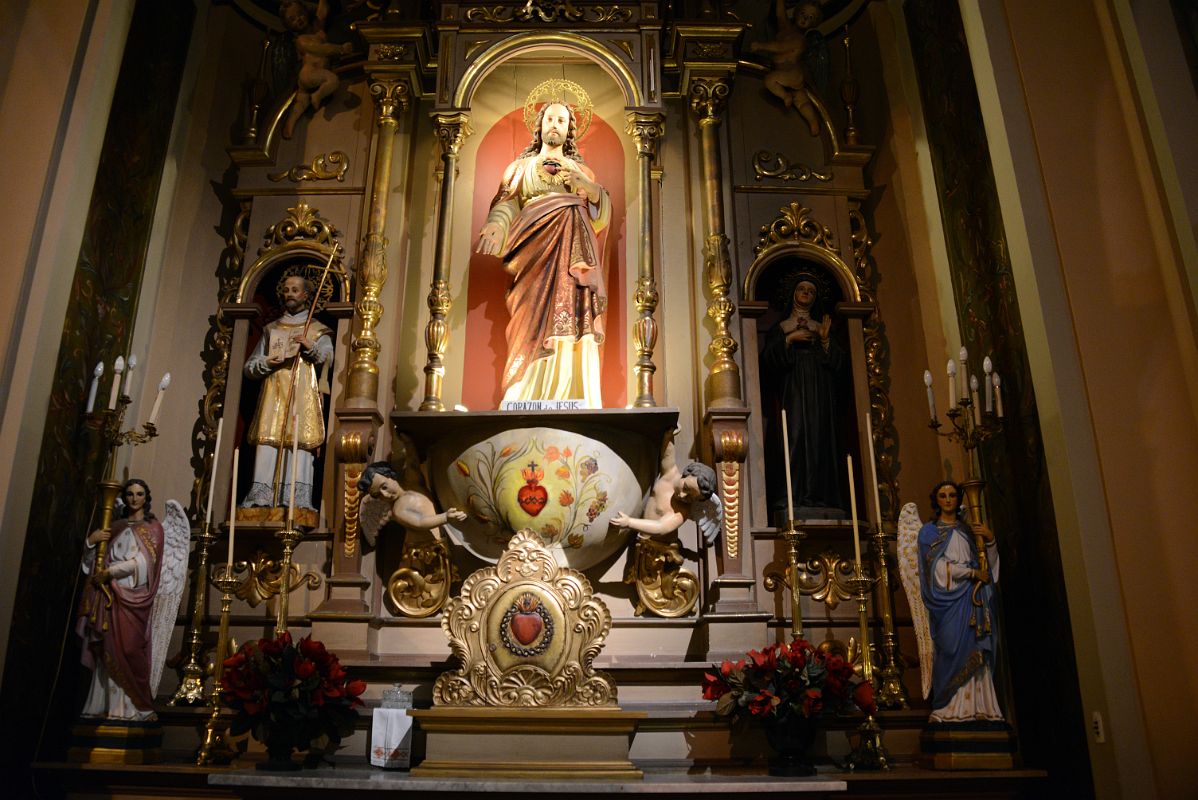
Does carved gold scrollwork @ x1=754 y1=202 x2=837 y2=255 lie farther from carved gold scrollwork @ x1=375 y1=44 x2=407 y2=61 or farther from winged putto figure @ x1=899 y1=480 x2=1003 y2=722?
carved gold scrollwork @ x1=375 y1=44 x2=407 y2=61

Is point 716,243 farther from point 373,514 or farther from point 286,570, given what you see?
point 286,570

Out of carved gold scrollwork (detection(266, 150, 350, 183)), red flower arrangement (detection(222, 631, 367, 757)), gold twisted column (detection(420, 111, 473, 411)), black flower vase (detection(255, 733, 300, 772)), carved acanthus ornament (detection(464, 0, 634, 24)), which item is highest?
carved acanthus ornament (detection(464, 0, 634, 24))

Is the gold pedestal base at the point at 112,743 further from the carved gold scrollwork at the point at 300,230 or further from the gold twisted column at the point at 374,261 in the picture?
the carved gold scrollwork at the point at 300,230

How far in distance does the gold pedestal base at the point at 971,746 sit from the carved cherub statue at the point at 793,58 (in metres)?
3.49

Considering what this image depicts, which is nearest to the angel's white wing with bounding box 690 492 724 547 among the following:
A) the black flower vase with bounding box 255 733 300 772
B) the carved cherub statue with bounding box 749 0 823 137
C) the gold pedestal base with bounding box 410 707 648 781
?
the gold pedestal base with bounding box 410 707 648 781

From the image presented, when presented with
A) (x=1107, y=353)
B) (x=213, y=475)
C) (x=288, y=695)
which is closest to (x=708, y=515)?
(x=1107, y=353)

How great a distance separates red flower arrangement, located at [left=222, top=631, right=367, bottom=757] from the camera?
12.3 feet

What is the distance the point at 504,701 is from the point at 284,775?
0.83m

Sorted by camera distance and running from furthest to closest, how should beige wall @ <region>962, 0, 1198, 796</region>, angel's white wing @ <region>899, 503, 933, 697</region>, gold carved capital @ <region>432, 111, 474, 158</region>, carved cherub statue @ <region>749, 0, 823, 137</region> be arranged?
carved cherub statue @ <region>749, 0, 823, 137</region>, gold carved capital @ <region>432, 111, 474, 158</region>, angel's white wing @ <region>899, 503, 933, 697</region>, beige wall @ <region>962, 0, 1198, 796</region>

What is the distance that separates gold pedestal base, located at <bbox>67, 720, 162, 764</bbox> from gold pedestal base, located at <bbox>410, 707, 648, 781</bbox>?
1292 mm

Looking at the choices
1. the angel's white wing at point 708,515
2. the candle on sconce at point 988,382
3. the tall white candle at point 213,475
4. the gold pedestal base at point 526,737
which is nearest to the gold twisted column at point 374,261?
the tall white candle at point 213,475

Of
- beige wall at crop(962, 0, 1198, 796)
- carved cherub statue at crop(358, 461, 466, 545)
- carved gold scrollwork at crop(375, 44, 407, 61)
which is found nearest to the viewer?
beige wall at crop(962, 0, 1198, 796)

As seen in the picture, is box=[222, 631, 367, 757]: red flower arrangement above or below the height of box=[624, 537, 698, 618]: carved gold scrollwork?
below

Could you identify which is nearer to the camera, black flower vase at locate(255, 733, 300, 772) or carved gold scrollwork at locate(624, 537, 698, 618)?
black flower vase at locate(255, 733, 300, 772)
